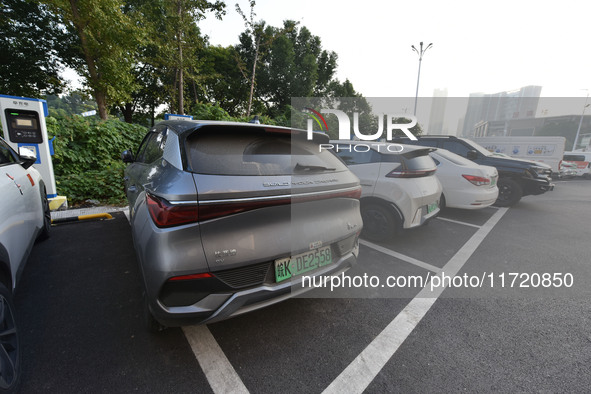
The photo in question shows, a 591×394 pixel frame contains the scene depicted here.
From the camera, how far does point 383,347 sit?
1.92m

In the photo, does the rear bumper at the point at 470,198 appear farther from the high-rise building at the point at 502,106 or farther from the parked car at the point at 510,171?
the high-rise building at the point at 502,106

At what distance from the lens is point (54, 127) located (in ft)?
18.5

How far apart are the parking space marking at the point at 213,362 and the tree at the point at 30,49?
1900 centimetres

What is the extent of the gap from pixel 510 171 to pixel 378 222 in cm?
537

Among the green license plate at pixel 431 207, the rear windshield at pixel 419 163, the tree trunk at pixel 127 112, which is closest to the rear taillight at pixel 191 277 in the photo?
the rear windshield at pixel 419 163

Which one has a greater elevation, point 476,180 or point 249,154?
point 249,154

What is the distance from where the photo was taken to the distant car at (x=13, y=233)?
4.83ft

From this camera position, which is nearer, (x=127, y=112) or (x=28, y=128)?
(x=28, y=128)

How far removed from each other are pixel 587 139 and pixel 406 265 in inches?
2779

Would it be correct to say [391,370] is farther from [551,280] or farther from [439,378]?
[551,280]

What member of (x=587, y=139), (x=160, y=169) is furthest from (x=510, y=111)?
(x=160, y=169)

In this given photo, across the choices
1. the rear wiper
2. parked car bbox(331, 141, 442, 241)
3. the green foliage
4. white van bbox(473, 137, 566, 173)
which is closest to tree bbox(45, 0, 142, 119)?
the green foliage

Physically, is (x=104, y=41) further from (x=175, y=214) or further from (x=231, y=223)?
(x=231, y=223)

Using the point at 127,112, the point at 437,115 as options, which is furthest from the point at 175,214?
the point at 437,115
